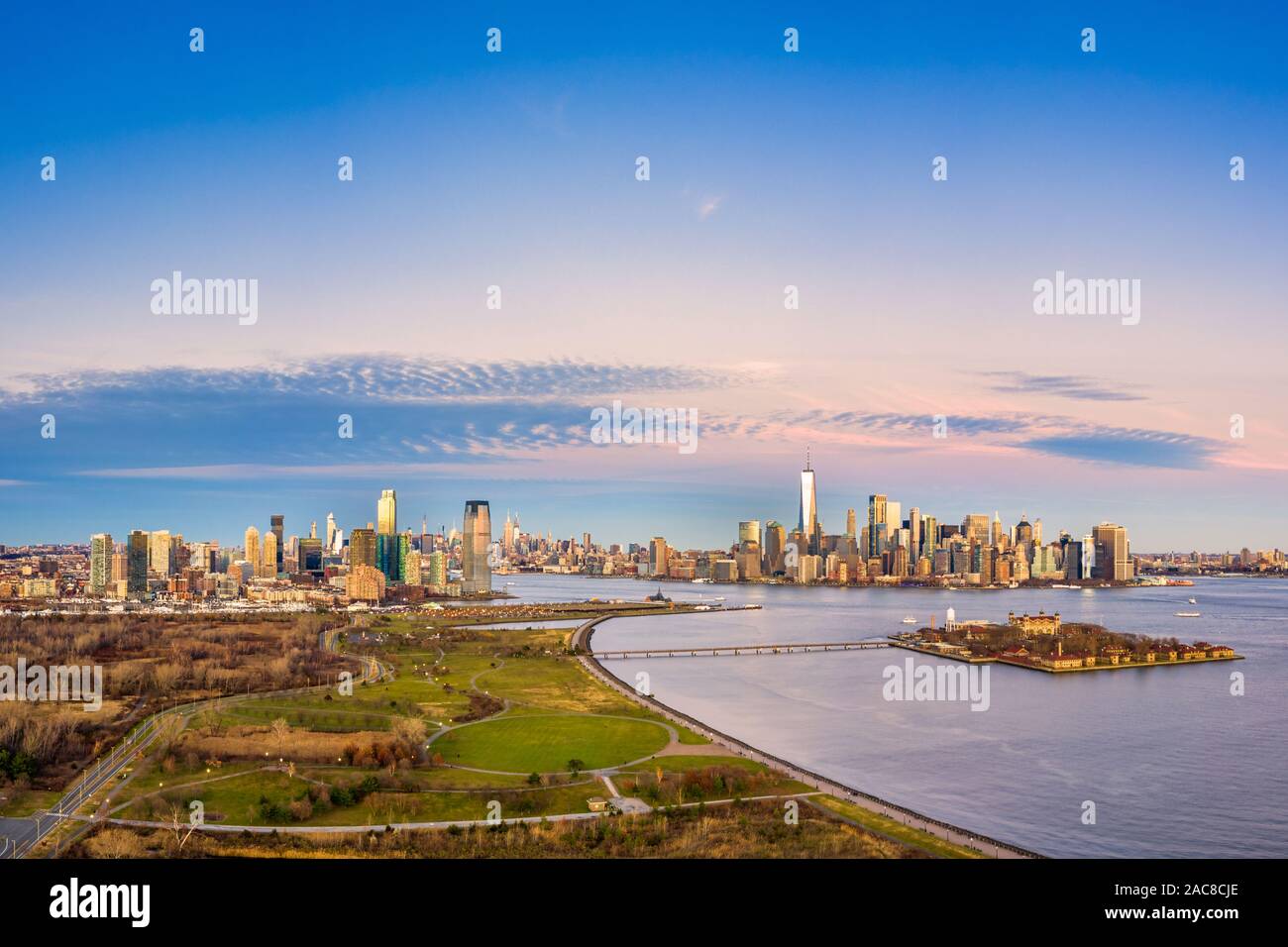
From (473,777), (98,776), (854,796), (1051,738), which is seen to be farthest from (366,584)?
(854,796)

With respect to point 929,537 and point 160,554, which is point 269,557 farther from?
point 929,537

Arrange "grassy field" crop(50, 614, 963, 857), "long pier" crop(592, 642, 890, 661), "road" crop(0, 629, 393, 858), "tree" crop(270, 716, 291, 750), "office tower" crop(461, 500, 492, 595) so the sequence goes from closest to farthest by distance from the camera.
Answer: "road" crop(0, 629, 393, 858), "grassy field" crop(50, 614, 963, 857), "tree" crop(270, 716, 291, 750), "long pier" crop(592, 642, 890, 661), "office tower" crop(461, 500, 492, 595)

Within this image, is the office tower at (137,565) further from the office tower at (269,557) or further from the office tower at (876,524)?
the office tower at (876,524)

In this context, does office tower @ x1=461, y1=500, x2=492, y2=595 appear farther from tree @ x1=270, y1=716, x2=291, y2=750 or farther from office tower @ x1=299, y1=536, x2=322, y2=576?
tree @ x1=270, y1=716, x2=291, y2=750

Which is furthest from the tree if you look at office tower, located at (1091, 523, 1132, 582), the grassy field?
office tower, located at (1091, 523, 1132, 582)
